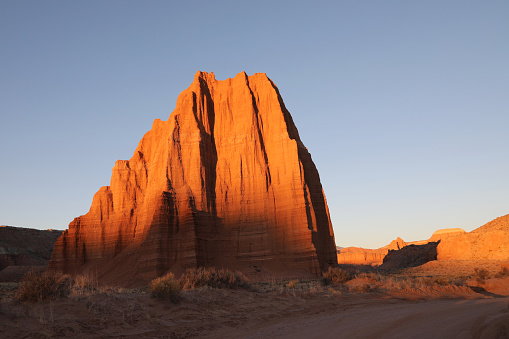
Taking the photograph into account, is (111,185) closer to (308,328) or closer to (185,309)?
(185,309)

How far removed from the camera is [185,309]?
44.1 feet

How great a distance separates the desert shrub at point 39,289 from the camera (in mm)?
11070

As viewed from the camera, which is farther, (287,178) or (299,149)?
(299,149)

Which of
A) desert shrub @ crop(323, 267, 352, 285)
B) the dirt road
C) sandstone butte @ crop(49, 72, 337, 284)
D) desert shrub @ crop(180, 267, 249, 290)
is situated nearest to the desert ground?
the dirt road

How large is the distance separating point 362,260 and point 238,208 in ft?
297

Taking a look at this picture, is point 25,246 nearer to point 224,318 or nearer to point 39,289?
point 39,289

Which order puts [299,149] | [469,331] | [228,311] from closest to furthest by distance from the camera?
[469,331], [228,311], [299,149]

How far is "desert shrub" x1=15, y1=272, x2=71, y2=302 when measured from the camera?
11070 mm

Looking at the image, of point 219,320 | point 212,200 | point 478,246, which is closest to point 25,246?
point 212,200

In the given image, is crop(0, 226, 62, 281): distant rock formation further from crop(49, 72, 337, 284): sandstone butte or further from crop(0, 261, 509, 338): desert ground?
crop(0, 261, 509, 338): desert ground

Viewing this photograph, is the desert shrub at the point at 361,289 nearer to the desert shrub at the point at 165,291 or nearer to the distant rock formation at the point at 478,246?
the desert shrub at the point at 165,291

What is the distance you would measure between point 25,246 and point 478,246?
279 feet

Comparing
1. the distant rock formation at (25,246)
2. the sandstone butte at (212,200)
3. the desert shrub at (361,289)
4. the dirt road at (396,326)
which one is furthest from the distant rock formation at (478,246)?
the distant rock formation at (25,246)

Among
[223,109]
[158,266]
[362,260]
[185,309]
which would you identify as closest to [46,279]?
[185,309]
